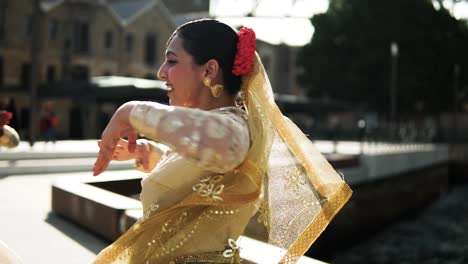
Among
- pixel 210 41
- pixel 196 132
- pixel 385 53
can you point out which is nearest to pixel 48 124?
pixel 210 41

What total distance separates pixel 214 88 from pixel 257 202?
0.42m

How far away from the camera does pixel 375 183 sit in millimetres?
17250

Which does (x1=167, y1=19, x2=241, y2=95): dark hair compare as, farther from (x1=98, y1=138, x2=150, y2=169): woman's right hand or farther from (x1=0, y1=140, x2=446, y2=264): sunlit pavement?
(x1=0, y1=140, x2=446, y2=264): sunlit pavement

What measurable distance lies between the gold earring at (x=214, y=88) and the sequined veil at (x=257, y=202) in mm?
92

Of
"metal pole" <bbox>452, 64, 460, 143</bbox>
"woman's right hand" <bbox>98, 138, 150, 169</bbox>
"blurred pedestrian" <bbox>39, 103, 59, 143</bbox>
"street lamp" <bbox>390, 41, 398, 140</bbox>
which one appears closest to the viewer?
"woman's right hand" <bbox>98, 138, 150, 169</bbox>

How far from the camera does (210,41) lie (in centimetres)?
169

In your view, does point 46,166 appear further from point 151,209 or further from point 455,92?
point 455,92

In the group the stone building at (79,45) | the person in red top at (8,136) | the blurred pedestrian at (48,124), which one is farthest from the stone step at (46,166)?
the stone building at (79,45)

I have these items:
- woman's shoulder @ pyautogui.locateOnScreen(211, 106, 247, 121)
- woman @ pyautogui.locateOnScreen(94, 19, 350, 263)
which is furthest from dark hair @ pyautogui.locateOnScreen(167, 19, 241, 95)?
woman's shoulder @ pyautogui.locateOnScreen(211, 106, 247, 121)

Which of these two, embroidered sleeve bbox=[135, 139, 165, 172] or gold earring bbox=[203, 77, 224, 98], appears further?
embroidered sleeve bbox=[135, 139, 165, 172]

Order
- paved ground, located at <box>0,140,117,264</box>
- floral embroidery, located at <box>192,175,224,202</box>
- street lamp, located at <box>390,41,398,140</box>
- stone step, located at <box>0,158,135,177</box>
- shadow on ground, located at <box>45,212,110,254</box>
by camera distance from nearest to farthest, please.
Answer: floral embroidery, located at <box>192,175,224,202</box> < paved ground, located at <box>0,140,117,264</box> < shadow on ground, located at <box>45,212,110,254</box> < stone step, located at <box>0,158,135,177</box> < street lamp, located at <box>390,41,398,140</box>

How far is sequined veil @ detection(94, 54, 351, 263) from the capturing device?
1.67m

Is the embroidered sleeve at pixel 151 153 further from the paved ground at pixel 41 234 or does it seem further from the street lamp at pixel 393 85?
→ the street lamp at pixel 393 85

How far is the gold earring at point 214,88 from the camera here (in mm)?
1706
